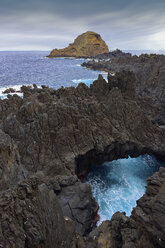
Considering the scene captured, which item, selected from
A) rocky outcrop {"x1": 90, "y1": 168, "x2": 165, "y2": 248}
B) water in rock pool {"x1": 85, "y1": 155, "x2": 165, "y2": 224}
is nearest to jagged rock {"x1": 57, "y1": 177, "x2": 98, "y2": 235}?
water in rock pool {"x1": 85, "y1": 155, "x2": 165, "y2": 224}

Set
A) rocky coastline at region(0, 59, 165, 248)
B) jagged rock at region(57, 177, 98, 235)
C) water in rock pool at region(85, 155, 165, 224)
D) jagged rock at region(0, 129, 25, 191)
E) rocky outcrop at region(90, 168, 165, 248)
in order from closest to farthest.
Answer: rocky coastline at region(0, 59, 165, 248) < rocky outcrop at region(90, 168, 165, 248) < jagged rock at region(0, 129, 25, 191) < jagged rock at region(57, 177, 98, 235) < water in rock pool at region(85, 155, 165, 224)

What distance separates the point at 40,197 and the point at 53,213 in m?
1.30

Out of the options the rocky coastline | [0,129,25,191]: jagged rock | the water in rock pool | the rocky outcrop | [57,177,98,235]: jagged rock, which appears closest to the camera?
the rocky coastline

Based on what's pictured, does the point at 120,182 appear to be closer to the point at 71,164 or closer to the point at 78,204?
the point at 71,164

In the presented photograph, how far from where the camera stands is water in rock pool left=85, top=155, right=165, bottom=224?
65.4ft

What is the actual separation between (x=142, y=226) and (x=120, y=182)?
13481 mm

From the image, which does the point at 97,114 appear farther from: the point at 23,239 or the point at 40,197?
the point at 23,239

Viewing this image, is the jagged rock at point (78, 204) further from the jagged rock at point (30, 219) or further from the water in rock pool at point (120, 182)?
the jagged rock at point (30, 219)

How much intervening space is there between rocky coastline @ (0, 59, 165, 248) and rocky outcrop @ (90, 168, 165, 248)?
0.04 m

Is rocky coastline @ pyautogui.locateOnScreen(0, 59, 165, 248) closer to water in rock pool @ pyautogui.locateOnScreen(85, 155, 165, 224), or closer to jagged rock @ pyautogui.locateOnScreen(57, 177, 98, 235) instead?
jagged rock @ pyautogui.locateOnScreen(57, 177, 98, 235)

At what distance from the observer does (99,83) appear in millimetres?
31906

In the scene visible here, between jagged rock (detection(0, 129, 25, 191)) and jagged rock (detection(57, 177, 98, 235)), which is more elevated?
jagged rock (detection(0, 129, 25, 191))

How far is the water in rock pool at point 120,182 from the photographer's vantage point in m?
19.9

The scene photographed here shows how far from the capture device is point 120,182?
23.1m
